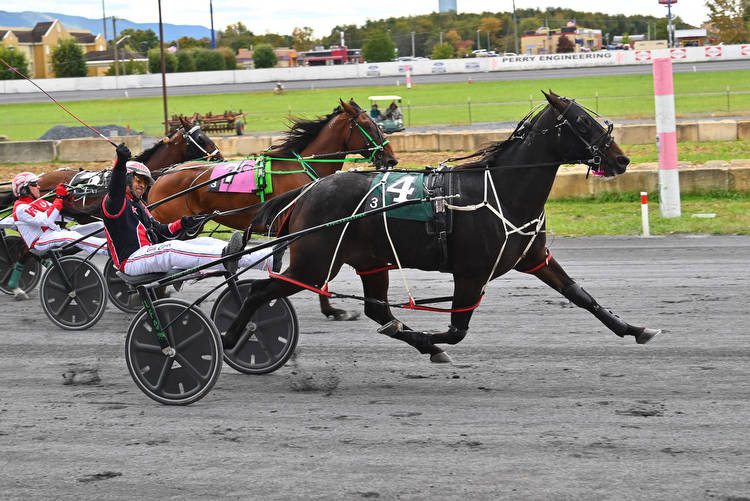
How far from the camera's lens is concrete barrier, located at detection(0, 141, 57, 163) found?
25234 mm

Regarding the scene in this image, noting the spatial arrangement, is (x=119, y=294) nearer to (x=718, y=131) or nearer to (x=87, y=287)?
(x=87, y=287)

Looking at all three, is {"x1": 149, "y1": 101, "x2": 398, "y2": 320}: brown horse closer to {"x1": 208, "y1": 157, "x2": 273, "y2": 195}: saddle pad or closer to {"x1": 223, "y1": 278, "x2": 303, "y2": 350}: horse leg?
{"x1": 208, "y1": 157, "x2": 273, "y2": 195}: saddle pad

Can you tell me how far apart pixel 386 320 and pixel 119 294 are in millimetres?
3554

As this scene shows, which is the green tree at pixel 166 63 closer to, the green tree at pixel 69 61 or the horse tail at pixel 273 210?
the green tree at pixel 69 61

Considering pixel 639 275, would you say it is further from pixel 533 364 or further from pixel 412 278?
pixel 533 364

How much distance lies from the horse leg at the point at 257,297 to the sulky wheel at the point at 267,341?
0.17 meters

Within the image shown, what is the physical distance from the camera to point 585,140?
6191 millimetres

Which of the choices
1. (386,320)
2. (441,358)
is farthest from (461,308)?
(386,320)

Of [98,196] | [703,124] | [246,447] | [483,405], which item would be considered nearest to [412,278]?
[98,196]

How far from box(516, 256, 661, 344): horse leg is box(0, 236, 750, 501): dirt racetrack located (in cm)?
24

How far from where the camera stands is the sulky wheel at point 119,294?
358 inches

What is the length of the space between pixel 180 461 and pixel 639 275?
6.59m

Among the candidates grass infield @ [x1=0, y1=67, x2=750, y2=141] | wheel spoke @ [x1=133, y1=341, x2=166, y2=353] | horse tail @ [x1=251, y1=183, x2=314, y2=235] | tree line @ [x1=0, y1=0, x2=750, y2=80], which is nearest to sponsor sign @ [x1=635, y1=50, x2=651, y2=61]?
grass infield @ [x1=0, y1=67, x2=750, y2=141]

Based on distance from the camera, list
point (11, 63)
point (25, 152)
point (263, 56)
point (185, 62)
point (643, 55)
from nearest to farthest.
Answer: point (25, 152) < point (643, 55) < point (11, 63) < point (185, 62) < point (263, 56)
